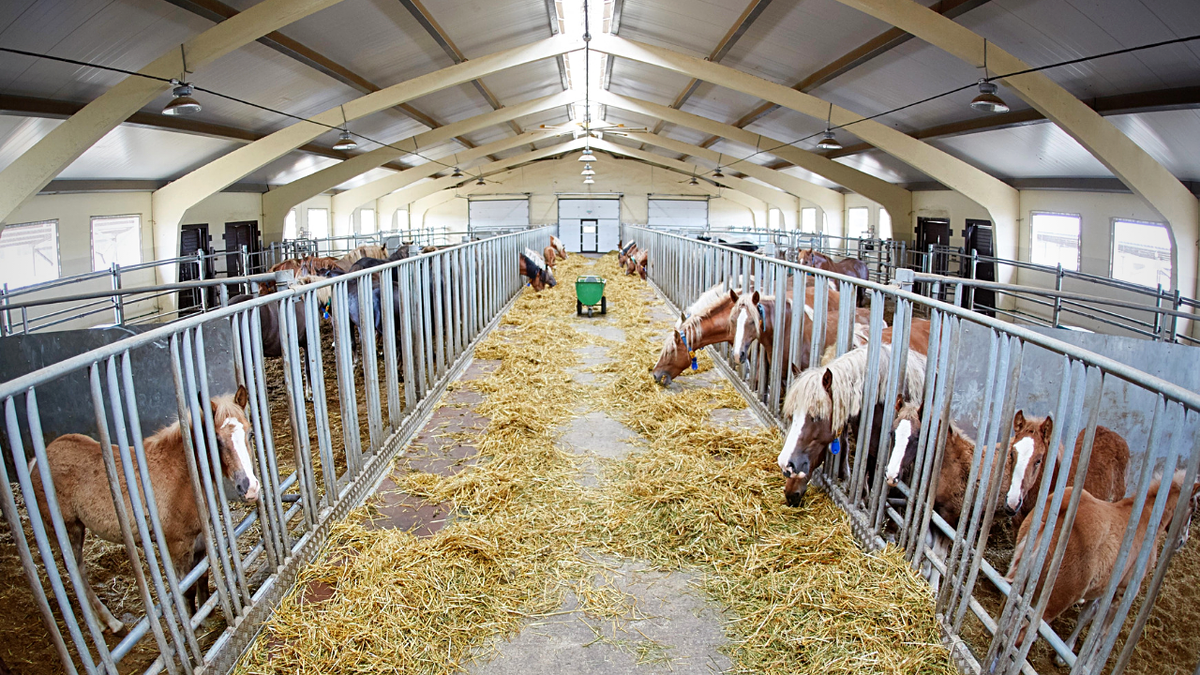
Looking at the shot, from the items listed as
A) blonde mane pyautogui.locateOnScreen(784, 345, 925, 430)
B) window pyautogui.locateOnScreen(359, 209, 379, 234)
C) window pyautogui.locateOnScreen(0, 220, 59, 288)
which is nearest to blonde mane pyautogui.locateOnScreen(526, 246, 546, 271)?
window pyautogui.locateOnScreen(0, 220, 59, 288)

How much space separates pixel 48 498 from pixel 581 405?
4530mm

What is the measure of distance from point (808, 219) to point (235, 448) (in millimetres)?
24909

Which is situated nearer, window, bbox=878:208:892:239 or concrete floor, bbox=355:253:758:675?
concrete floor, bbox=355:253:758:675

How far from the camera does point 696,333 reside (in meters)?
6.53

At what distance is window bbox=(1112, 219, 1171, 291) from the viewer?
940 centimetres

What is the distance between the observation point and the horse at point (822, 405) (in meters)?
3.62

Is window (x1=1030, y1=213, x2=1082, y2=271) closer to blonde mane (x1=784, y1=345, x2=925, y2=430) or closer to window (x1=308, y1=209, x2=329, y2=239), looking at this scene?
blonde mane (x1=784, y1=345, x2=925, y2=430)

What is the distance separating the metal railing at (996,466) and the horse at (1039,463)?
3.4 inches

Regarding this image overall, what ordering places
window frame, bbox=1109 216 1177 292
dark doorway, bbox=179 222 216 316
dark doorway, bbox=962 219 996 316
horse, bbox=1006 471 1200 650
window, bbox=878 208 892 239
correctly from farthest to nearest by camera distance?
window, bbox=878 208 892 239, dark doorway, bbox=179 222 216 316, dark doorway, bbox=962 219 996 316, window frame, bbox=1109 216 1177 292, horse, bbox=1006 471 1200 650

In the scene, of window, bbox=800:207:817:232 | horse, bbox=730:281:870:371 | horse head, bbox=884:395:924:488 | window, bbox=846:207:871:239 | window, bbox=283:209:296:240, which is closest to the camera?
horse head, bbox=884:395:924:488

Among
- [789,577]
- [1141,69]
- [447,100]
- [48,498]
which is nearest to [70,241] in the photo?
[447,100]

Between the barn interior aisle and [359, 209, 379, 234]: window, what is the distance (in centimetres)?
2269

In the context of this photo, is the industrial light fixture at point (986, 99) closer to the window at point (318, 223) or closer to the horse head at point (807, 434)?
the horse head at point (807, 434)

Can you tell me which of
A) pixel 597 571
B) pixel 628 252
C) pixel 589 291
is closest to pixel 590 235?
pixel 628 252
